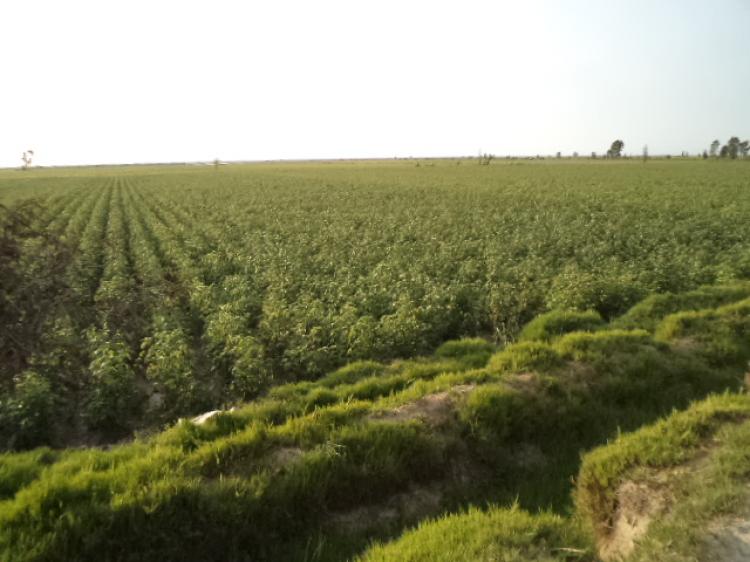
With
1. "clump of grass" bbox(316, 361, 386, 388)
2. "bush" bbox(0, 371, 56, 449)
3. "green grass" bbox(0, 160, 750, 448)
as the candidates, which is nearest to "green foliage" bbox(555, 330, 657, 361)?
"green grass" bbox(0, 160, 750, 448)

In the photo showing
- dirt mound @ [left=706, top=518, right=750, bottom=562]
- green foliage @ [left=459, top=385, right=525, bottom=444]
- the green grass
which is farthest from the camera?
the green grass

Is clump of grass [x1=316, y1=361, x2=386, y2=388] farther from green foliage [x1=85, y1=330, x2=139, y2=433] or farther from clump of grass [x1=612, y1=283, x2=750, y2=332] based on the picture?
clump of grass [x1=612, y1=283, x2=750, y2=332]

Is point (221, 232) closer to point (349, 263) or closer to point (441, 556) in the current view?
point (349, 263)

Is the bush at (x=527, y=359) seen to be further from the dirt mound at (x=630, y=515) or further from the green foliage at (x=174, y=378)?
the green foliage at (x=174, y=378)

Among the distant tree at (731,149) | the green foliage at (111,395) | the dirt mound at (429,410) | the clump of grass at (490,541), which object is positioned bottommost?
the green foliage at (111,395)

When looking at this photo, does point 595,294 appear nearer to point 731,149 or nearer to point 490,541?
point 490,541

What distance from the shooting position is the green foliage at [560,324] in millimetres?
8772

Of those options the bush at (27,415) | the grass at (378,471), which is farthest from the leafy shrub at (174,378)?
the grass at (378,471)

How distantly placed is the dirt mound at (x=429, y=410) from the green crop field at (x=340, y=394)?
26 mm

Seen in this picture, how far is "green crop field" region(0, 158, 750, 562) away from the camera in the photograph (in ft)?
12.7

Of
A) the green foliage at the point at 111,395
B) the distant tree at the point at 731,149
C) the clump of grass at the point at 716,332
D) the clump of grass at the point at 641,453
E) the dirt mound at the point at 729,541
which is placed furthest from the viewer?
the distant tree at the point at 731,149

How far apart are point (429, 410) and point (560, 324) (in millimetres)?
4695

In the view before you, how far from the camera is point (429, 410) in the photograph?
18.1ft

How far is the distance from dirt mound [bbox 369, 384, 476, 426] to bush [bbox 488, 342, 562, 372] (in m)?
1.00
